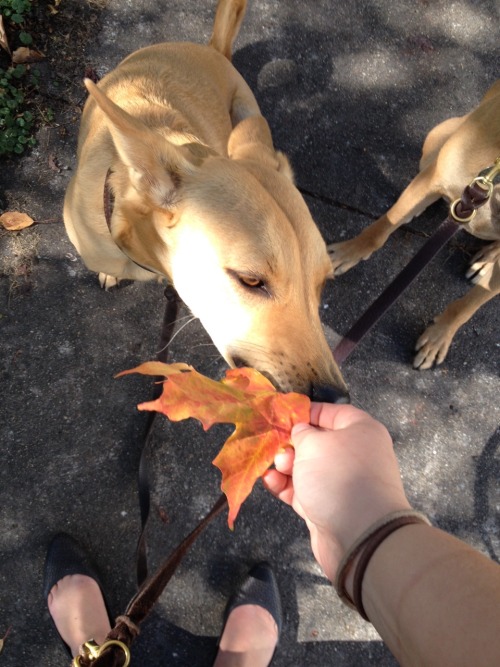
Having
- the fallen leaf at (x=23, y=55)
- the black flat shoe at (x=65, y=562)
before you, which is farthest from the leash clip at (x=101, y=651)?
the fallen leaf at (x=23, y=55)

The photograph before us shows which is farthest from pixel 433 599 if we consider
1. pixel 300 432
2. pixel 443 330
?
pixel 443 330

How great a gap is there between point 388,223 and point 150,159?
1731mm

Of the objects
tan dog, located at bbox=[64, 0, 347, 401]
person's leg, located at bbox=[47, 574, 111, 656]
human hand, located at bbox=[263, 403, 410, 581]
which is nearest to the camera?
human hand, located at bbox=[263, 403, 410, 581]

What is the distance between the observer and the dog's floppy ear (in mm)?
1794

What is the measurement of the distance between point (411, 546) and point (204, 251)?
125 centimetres

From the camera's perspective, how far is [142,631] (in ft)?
9.10

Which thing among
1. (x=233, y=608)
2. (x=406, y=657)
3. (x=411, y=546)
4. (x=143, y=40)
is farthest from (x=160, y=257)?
(x=143, y=40)

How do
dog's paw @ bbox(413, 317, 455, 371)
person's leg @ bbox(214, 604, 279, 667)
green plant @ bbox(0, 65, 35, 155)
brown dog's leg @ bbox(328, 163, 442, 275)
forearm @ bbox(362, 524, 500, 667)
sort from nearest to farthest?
forearm @ bbox(362, 524, 500, 667), person's leg @ bbox(214, 604, 279, 667), brown dog's leg @ bbox(328, 163, 442, 275), green plant @ bbox(0, 65, 35, 155), dog's paw @ bbox(413, 317, 455, 371)

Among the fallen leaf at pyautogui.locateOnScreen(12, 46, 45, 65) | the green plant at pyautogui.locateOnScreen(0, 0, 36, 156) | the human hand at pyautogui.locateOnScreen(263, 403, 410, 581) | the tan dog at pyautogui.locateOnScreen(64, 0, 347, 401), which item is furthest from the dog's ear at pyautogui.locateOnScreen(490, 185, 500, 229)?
the fallen leaf at pyautogui.locateOnScreen(12, 46, 45, 65)

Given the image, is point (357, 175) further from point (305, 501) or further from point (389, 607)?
point (389, 607)

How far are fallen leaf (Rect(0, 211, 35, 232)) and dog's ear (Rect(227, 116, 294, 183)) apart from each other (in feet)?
4.70

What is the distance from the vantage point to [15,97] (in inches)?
131

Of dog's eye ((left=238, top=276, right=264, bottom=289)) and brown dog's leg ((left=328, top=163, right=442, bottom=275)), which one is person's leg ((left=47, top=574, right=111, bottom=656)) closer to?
dog's eye ((left=238, top=276, right=264, bottom=289))

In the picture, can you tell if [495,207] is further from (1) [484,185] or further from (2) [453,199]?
(1) [484,185]
